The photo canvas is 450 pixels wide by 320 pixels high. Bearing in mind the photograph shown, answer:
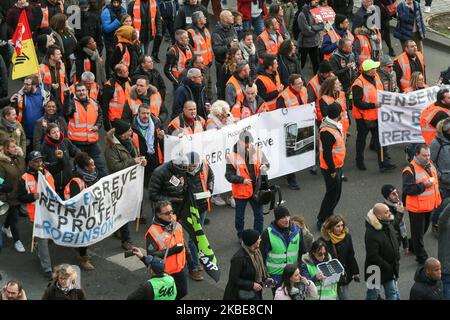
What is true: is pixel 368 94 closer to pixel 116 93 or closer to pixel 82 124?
pixel 116 93

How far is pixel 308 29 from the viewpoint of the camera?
19734mm

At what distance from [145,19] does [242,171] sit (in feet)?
20.6

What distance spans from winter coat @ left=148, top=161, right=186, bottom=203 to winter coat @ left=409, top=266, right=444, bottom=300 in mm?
3209

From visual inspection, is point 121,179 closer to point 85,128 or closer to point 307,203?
point 85,128

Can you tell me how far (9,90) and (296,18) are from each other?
18.1 ft

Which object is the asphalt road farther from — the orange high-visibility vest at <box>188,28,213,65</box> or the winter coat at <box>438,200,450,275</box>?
the orange high-visibility vest at <box>188,28,213,65</box>

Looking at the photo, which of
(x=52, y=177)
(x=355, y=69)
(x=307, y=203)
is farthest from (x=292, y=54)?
(x=52, y=177)

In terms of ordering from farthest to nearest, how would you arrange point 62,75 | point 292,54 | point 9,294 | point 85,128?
point 292,54 → point 62,75 → point 85,128 → point 9,294

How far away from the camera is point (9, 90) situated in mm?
19297

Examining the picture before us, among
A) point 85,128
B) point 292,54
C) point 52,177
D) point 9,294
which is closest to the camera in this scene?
point 9,294

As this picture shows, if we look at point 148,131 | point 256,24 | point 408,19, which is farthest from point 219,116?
point 408,19

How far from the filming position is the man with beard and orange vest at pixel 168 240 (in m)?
12.3

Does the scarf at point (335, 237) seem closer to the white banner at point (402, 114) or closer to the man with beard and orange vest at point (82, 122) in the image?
the man with beard and orange vest at point (82, 122)

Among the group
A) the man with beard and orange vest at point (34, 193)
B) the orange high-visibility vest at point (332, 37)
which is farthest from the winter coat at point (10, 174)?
the orange high-visibility vest at point (332, 37)
